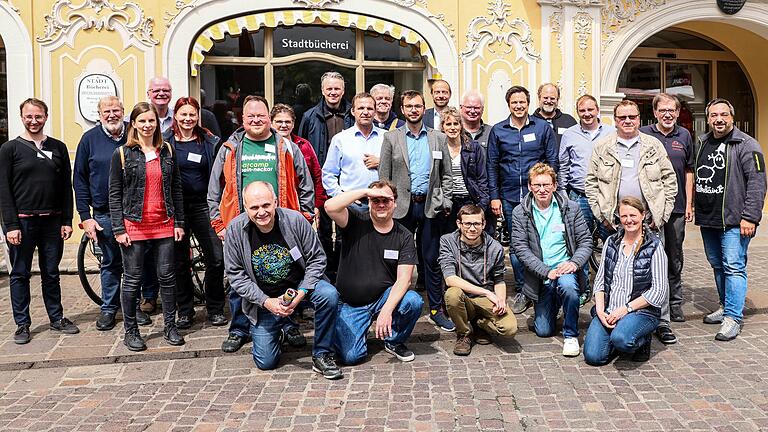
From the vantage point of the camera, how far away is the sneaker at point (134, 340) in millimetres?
5262

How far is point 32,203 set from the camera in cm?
544

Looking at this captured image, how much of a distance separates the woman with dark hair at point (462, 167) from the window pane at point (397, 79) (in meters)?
3.90

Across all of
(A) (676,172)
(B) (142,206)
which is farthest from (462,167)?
(B) (142,206)

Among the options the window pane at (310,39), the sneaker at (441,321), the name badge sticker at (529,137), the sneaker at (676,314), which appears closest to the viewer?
the sneaker at (441,321)

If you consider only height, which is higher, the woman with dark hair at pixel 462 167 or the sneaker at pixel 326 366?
the woman with dark hair at pixel 462 167

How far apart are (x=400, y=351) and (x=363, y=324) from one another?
0.31 m

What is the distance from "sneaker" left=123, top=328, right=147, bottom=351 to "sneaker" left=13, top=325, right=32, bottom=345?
78 centimetres

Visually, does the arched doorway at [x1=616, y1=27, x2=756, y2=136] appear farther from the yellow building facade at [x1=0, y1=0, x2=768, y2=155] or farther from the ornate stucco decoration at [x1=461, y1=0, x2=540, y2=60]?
the ornate stucco decoration at [x1=461, y1=0, x2=540, y2=60]

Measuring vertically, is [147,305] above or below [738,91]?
below

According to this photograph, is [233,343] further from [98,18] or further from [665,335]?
[98,18]

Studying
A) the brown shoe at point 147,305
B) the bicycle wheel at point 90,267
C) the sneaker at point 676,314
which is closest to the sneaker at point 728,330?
the sneaker at point 676,314

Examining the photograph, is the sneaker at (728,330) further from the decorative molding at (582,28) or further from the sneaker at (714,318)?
the decorative molding at (582,28)

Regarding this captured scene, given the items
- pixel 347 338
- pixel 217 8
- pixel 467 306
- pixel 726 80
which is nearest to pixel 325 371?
pixel 347 338

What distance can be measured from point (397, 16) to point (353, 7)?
57cm
